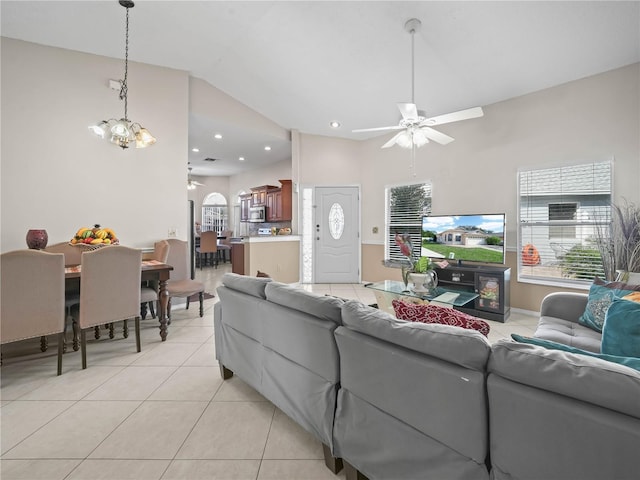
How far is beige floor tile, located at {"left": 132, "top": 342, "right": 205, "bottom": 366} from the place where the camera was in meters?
2.71

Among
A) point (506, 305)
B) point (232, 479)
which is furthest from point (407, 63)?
point (232, 479)

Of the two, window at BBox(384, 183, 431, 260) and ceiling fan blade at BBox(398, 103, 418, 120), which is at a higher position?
ceiling fan blade at BBox(398, 103, 418, 120)

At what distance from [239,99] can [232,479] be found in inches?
208

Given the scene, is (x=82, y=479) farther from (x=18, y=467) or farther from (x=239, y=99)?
(x=239, y=99)

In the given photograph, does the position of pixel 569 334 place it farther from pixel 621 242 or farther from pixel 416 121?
pixel 416 121

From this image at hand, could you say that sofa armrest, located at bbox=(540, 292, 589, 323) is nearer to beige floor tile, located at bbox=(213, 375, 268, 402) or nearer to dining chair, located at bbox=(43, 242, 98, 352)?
beige floor tile, located at bbox=(213, 375, 268, 402)

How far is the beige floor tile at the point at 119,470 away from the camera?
1.46 m

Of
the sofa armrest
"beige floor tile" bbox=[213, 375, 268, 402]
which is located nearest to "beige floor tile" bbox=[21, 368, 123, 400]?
"beige floor tile" bbox=[213, 375, 268, 402]

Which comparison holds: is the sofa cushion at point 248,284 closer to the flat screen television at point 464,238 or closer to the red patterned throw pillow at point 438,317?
the red patterned throw pillow at point 438,317

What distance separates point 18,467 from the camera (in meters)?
1.52

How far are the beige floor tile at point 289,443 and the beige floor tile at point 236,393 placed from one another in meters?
0.32

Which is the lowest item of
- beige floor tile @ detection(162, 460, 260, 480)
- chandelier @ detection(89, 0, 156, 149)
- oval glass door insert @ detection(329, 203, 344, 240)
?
→ beige floor tile @ detection(162, 460, 260, 480)

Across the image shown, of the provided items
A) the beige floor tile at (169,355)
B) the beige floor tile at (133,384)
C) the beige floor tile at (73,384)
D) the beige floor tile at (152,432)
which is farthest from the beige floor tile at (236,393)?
the beige floor tile at (73,384)

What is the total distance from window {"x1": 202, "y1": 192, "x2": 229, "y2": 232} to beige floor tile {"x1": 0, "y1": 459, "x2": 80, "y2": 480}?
29.6ft
